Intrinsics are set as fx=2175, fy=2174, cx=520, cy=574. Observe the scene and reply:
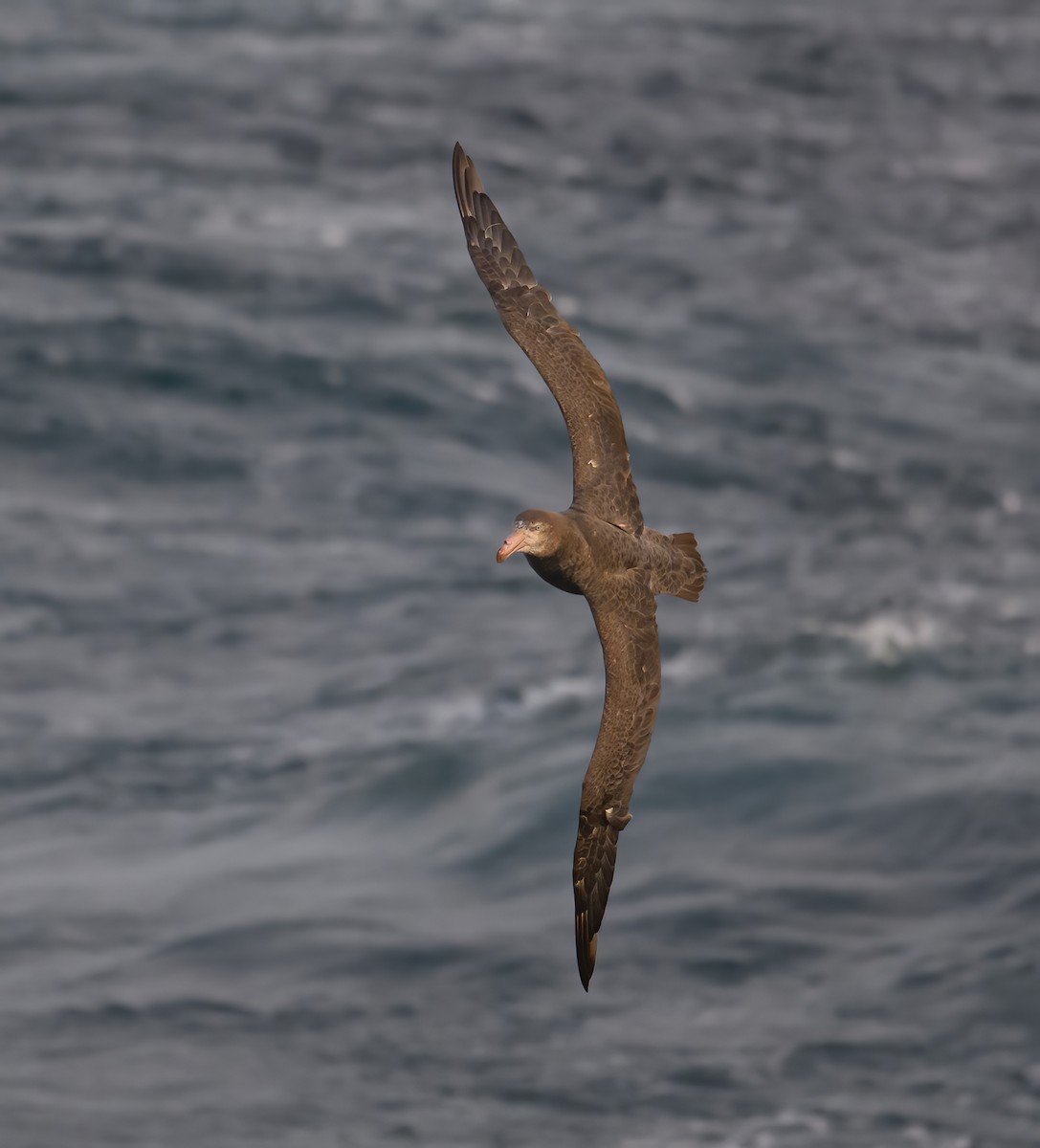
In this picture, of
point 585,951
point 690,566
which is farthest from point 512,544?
point 585,951

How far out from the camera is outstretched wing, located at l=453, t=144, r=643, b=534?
38.4ft

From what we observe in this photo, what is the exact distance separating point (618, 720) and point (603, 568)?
794 mm

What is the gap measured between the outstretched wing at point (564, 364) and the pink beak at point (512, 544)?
988 millimetres

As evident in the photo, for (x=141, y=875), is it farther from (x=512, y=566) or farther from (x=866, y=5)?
(x=866, y=5)

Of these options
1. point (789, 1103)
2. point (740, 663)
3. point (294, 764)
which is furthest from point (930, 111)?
point (789, 1103)

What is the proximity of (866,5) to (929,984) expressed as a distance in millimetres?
29947

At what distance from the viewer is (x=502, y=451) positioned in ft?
101

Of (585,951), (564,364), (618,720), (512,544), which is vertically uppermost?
(564,364)

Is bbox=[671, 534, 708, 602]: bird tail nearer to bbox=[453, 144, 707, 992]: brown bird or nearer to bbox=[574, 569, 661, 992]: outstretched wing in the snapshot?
bbox=[453, 144, 707, 992]: brown bird

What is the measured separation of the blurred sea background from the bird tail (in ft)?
34.6

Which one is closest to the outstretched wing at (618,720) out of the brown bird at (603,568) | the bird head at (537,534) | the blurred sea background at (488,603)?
the brown bird at (603,568)

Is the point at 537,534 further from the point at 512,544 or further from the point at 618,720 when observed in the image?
the point at 618,720

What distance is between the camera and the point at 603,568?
37.1ft

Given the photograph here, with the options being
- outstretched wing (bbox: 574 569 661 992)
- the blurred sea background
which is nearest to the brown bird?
outstretched wing (bbox: 574 569 661 992)
